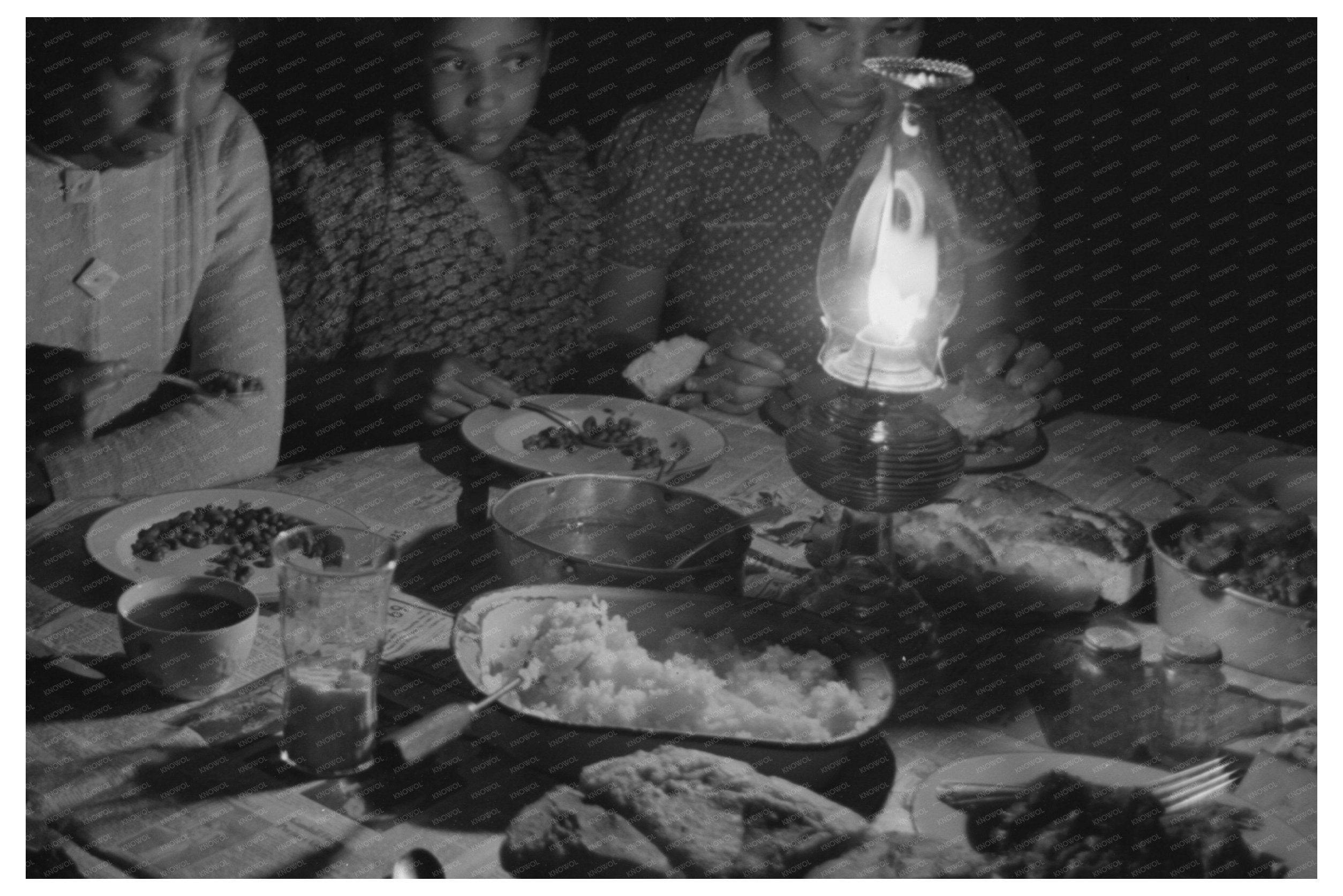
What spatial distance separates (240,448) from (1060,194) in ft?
9.66

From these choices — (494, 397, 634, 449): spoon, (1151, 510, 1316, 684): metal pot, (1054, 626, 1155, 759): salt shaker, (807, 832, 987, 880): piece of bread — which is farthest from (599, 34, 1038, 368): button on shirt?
(807, 832, 987, 880): piece of bread

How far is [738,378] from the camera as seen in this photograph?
251 cm

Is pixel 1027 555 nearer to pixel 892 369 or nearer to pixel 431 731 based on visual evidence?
pixel 892 369

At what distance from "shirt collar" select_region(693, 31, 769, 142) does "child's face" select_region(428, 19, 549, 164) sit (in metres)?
0.53

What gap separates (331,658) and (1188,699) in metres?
1.07

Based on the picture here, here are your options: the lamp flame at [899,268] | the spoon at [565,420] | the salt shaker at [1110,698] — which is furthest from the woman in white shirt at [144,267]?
the salt shaker at [1110,698]

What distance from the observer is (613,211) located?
348cm

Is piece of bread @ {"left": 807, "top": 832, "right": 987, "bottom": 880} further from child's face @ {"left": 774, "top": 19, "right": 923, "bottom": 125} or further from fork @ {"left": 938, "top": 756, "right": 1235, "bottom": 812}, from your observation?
child's face @ {"left": 774, "top": 19, "right": 923, "bottom": 125}

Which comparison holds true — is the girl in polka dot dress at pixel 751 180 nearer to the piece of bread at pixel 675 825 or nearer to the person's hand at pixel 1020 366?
the person's hand at pixel 1020 366

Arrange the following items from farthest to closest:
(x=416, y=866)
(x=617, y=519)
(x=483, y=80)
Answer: (x=483, y=80) < (x=617, y=519) < (x=416, y=866)

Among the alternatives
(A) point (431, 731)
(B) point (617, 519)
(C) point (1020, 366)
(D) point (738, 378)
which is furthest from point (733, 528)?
(C) point (1020, 366)

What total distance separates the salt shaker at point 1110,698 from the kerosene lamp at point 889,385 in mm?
247

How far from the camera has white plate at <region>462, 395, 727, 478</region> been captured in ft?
7.06

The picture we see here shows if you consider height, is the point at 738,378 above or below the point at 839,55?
below
